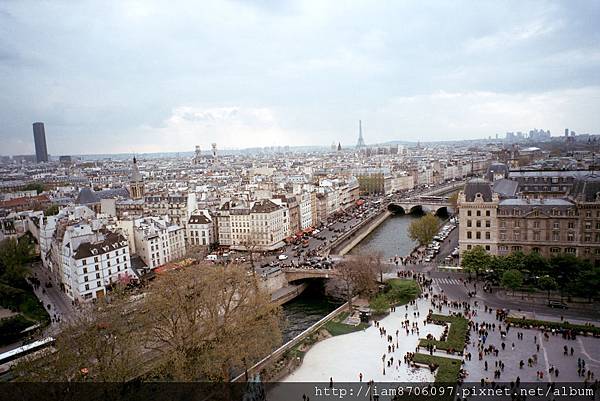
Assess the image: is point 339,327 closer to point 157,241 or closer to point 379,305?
point 379,305

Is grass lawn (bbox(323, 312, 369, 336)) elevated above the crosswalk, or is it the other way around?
the crosswalk

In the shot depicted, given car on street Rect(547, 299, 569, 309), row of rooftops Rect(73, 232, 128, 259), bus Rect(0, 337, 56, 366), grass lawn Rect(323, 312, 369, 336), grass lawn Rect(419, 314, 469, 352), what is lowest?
grass lawn Rect(323, 312, 369, 336)

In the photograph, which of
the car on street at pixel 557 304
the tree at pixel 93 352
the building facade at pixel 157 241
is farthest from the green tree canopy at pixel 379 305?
the building facade at pixel 157 241

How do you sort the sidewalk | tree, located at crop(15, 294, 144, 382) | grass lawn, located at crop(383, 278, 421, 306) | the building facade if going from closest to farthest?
1. tree, located at crop(15, 294, 144, 382)
2. grass lawn, located at crop(383, 278, 421, 306)
3. the sidewalk
4. the building facade

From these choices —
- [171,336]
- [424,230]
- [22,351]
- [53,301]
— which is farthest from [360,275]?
[53,301]

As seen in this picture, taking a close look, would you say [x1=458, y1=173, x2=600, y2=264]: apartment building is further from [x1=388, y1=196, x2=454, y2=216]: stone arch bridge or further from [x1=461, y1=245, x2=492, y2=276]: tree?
[x1=388, y1=196, x2=454, y2=216]: stone arch bridge

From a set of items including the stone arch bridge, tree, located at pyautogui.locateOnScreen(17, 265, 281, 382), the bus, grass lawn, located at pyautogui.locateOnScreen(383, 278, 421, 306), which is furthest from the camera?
the stone arch bridge

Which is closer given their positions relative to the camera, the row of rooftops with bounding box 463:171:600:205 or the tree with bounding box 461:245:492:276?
the tree with bounding box 461:245:492:276

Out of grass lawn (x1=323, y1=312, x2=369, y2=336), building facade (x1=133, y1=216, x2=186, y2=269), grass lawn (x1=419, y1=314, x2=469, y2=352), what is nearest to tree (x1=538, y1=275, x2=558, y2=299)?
grass lawn (x1=419, y1=314, x2=469, y2=352)
